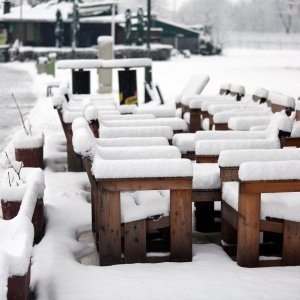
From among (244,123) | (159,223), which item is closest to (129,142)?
(159,223)

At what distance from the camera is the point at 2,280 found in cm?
320

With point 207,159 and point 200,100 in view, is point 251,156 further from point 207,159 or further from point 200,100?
point 200,100

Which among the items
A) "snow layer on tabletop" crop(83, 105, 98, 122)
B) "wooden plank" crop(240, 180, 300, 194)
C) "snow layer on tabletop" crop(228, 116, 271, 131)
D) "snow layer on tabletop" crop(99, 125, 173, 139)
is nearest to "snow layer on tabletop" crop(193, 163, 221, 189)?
"wooden plank" crop(240, 180, 300, 194)

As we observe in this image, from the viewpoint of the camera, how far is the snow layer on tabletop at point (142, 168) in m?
4.35

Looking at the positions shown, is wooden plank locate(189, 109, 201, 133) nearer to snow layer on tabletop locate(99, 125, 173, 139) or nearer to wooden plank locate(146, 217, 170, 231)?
snow layer on tabletop locate(99, 125, 173, 139)

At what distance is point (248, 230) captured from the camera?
4.40 meters

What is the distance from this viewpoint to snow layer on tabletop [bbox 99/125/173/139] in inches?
240

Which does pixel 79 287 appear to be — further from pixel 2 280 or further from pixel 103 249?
pixel 2 280

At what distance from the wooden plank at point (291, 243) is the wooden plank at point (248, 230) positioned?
0.22 m

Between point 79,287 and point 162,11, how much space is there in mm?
111393

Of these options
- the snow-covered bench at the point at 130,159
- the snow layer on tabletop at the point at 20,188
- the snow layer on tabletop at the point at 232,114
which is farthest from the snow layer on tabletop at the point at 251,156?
the snow layer on tabletop at the point at 232,114

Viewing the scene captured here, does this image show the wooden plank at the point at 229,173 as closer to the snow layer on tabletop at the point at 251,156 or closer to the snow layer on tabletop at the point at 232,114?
the snow layer on tabletop at the point at 251,156

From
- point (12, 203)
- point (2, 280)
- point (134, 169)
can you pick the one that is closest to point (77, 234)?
point (12, 203)

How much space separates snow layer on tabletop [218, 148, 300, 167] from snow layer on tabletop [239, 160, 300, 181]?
0.32 metres
